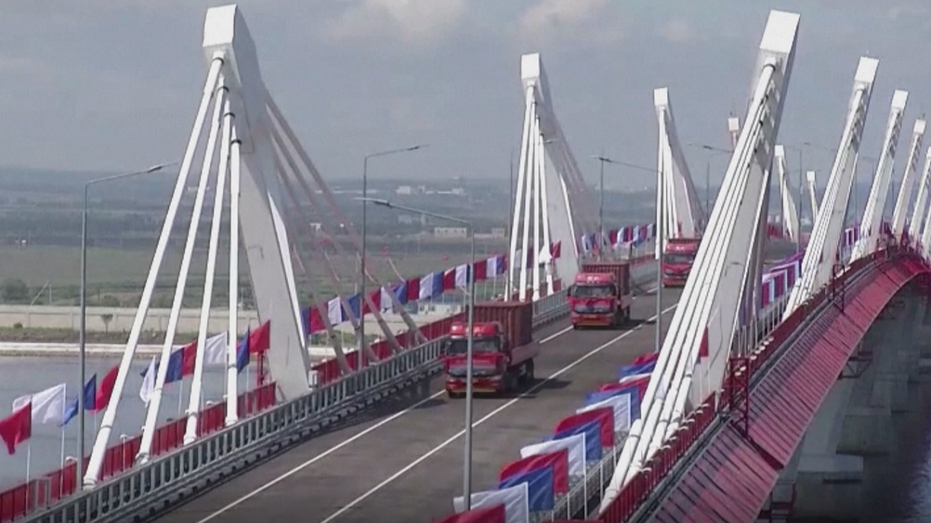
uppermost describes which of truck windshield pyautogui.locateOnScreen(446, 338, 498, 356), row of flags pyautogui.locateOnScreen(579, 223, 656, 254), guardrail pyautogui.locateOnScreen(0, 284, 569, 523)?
row of flags pyautogui.locateOnScreen(579, 223, 656, 254)

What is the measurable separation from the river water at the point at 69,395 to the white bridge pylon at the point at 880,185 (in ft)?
111

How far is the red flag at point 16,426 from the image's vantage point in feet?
124

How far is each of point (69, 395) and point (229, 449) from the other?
21.4 m

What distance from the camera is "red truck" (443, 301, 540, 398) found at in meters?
56.6

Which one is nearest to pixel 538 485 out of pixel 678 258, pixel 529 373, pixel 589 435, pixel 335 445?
pixel 589 435

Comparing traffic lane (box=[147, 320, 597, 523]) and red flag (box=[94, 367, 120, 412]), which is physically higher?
red flag (box=[94, 367, 120, 412])

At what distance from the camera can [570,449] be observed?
3297 centimetres

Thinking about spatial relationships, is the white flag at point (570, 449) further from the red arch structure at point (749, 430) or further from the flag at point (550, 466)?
the red arch structure at point (749, 430)

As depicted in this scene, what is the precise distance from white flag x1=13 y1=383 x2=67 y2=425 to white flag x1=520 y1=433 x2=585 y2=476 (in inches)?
409

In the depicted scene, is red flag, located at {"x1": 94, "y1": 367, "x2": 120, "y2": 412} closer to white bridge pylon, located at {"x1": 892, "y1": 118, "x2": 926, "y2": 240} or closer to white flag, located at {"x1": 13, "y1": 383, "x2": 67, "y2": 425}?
white flag, located at {"x1": 13, "y1": 383, "x2": 67, "y2": 425}

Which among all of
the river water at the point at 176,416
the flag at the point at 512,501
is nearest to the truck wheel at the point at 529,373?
the river water at the point at 176,416

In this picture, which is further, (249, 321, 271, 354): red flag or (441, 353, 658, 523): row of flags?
(249, 321, 271, 354): red flag

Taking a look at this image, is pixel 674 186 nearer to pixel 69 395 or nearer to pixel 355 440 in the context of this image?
pixel 69 395

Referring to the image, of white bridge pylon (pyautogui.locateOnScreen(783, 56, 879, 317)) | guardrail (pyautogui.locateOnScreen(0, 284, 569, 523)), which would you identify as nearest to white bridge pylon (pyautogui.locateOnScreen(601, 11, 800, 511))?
guardrail (pyautogui.locateOnScreen(0, 284, 569, 523))
